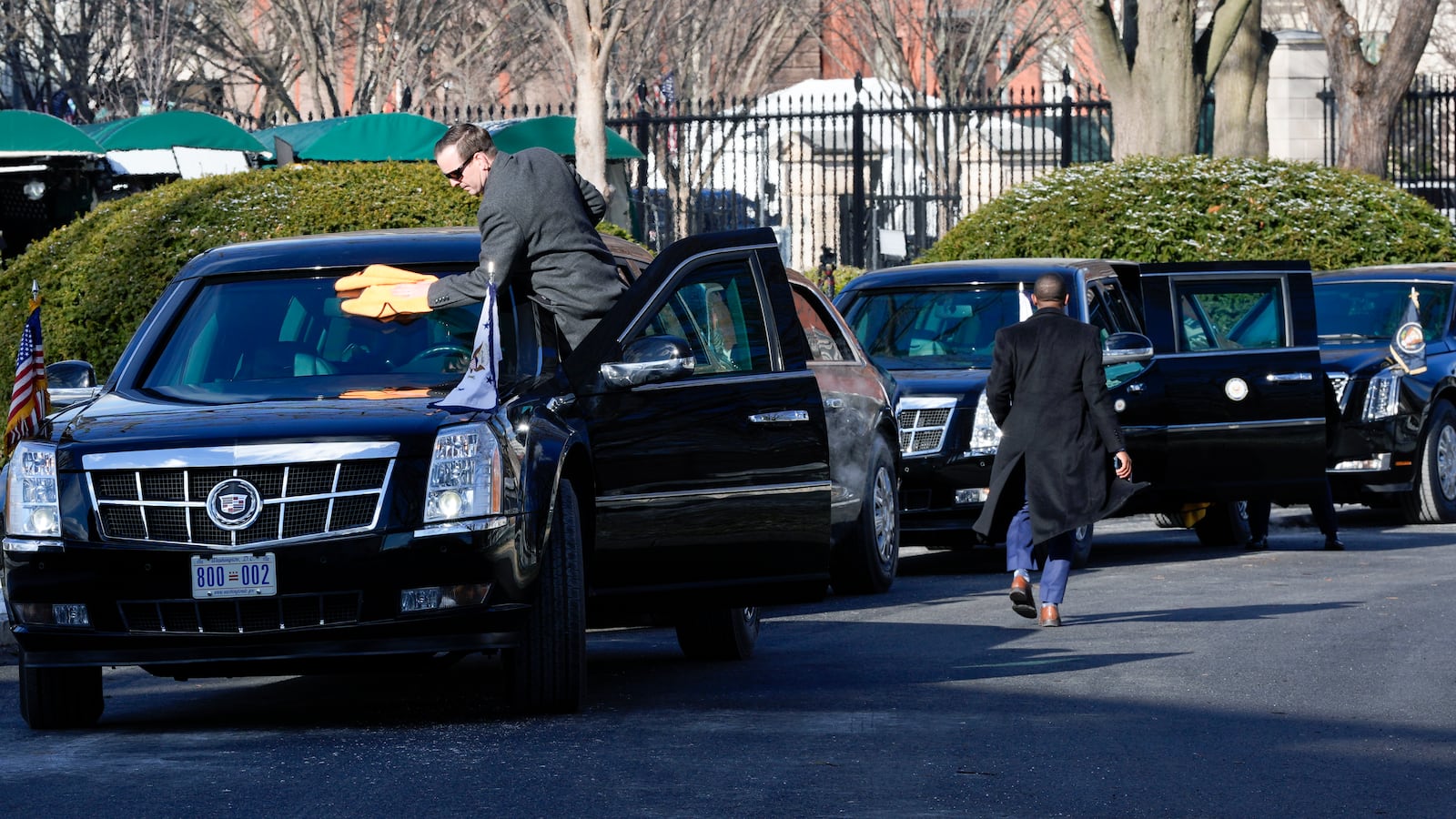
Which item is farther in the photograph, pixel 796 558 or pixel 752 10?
pixel 752 10

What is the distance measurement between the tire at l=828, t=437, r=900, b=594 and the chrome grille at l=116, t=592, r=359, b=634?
199 inches

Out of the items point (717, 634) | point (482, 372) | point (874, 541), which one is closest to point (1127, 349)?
point (874, 541)

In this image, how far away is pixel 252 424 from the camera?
7266mm

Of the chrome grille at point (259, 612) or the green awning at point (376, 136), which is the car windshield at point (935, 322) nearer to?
the chrome grille at point (259, 612)

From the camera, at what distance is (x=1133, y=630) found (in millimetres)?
10562

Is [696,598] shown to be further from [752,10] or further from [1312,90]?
[1312,90]

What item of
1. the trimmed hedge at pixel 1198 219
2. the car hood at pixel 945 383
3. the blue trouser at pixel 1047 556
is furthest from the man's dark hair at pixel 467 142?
the trimmed hedge at pixel 1198 219

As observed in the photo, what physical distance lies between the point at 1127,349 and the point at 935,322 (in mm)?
1656

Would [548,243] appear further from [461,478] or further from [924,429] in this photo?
[924,429]

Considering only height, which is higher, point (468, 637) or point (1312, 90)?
point (1312, 90)

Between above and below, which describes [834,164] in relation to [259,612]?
above

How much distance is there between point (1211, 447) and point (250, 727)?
7.87m

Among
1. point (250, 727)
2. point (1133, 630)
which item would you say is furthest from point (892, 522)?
point (250, 727)

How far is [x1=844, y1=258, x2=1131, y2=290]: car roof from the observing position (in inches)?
567
